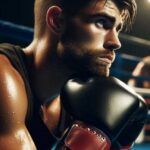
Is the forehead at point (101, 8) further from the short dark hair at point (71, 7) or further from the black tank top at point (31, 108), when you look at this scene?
the black tank top at point (31, 108)

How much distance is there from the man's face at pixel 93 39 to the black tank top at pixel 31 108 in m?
0.17

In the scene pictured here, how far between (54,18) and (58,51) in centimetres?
14

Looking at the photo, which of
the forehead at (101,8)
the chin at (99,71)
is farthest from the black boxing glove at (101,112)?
the forehead at (101,8)

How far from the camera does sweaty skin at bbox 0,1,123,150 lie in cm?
129

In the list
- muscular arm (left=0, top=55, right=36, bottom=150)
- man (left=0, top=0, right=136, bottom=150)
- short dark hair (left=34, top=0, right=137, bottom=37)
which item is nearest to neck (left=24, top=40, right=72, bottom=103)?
man (left=0, top=0, right=136, bottom=150)

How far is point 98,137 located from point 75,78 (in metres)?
0.30

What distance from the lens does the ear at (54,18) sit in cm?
138

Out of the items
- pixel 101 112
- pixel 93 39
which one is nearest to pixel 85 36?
pixel 93 39

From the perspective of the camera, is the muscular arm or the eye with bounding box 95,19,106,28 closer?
the muscular arm

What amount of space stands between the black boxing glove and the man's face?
8cm

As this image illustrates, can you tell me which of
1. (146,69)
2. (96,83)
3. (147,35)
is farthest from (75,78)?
(147,35)

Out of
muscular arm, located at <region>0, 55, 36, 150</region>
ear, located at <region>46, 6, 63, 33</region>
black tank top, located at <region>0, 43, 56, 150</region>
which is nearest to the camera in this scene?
muscular arm, located at <region>0, 55, 36, 150</region>

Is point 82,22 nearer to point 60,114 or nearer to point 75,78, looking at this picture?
point 75,78

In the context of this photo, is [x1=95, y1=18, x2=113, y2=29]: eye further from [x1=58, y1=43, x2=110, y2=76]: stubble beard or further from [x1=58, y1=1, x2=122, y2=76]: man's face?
[x1=58, y1=43, x2=110, y2=76]: stubble beard
